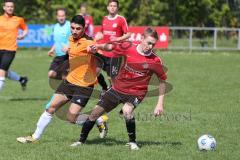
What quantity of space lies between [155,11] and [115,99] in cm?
3512

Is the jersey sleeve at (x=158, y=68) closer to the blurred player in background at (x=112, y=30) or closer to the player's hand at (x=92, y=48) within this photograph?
the player's hand at (x=92, y=48)

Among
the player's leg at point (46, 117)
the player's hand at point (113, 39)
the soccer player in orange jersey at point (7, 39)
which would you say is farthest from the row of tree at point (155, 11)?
the player's leg at point (46, 117)

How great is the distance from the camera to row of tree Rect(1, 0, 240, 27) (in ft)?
136

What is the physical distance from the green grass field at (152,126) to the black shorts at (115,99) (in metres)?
0.60

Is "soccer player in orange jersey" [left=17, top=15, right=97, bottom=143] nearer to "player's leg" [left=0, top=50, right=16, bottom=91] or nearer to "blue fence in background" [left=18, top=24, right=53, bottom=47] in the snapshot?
"player's leg" [left=0, top=50, right=16, bottom=91]

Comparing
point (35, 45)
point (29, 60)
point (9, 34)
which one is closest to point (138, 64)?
point (9, 34)

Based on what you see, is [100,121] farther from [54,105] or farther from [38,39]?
[38,39]

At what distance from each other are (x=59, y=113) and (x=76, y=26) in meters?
3.25

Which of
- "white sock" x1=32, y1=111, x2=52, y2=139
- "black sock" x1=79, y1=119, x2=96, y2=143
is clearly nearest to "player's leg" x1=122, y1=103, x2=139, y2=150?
"black sock" x1=79, y1=119, x2=96, y2=143

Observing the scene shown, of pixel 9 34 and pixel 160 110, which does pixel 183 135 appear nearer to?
pixel 160 110

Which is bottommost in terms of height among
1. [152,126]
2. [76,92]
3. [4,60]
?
[152,126]

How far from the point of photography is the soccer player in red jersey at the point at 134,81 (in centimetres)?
788

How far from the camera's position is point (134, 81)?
316 inches

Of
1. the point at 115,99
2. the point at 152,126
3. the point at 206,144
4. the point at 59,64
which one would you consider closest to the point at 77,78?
the point at 115,99
